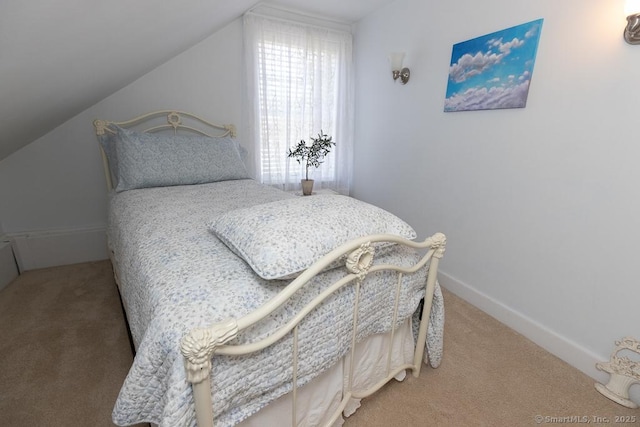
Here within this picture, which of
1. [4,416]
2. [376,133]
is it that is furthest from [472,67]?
[4,416]

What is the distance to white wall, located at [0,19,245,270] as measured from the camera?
87.4 inches

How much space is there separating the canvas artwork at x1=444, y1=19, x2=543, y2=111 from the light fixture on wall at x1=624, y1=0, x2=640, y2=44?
0.35 meters

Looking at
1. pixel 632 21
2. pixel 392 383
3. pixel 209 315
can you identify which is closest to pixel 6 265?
pixel 209 315

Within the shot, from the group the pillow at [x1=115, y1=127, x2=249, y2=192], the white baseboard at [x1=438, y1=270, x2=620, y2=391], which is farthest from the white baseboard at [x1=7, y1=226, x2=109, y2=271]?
the white baseboard at [x1=438, y1=270, x2=620, y2=391]

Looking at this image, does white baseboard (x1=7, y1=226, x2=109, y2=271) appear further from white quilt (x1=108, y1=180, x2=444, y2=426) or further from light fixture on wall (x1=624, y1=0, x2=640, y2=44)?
light fixture on wall (x1=624, y1=0, x2=640, y2=44)

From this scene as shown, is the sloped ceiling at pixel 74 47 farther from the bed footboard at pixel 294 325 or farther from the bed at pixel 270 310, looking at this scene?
the bed footboard at pixel 294 325

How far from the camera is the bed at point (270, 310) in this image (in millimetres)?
688

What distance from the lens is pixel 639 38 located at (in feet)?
3.93

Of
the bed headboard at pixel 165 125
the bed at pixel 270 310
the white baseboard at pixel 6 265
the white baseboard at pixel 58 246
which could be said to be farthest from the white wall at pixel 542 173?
the white baseboard at pixel 6 265

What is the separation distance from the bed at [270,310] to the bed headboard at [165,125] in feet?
3.19

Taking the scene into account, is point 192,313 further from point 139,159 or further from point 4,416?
point 139,159

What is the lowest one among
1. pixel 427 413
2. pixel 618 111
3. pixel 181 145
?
pixel 427 413

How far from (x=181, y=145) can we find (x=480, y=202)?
6.82 feet

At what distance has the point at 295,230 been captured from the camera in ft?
2.94
